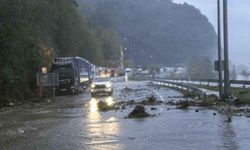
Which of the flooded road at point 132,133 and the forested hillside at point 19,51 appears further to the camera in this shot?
the forested hillside at point 19,51

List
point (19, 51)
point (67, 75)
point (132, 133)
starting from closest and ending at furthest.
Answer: point (132, 133) → point (19, 51) → point (67, 75)

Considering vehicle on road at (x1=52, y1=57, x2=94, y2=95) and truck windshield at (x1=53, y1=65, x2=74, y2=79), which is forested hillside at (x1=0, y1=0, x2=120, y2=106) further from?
vehicle on road at (x1=52, y1=57, x2=94, y2=95)

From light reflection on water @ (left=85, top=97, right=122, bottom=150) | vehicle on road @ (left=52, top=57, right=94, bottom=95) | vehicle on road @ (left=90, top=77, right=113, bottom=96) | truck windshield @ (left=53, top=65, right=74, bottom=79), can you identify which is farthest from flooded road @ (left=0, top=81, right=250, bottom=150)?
truck windshield @ (left=53, top=65, right=74, bottom=79)

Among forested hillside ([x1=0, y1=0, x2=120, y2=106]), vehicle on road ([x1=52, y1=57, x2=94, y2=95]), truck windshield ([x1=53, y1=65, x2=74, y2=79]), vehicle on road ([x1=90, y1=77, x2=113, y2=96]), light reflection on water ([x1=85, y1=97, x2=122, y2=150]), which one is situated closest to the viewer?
light reflection on water ([x1=85, y1=97, x2=122, y2=150])

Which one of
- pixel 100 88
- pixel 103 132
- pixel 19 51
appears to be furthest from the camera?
pixel 100 88

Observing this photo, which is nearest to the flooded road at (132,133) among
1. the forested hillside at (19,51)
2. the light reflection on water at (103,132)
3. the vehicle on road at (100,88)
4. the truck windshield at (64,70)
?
the light reflection on water at (103,132)

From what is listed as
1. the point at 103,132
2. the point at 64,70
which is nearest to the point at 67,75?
the point at 64,70

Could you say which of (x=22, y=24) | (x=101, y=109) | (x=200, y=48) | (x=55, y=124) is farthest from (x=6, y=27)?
(x=200, y=48)

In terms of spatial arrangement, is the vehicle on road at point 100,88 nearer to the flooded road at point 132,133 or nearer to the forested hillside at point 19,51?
the forested hillside at point 19,51

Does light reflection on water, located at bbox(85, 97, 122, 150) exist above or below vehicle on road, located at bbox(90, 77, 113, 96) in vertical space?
below

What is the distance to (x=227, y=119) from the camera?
73.2 ft

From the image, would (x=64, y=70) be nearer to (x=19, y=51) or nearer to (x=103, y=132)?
(x=19, y=51)

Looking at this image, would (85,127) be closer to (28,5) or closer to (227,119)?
(227,119)

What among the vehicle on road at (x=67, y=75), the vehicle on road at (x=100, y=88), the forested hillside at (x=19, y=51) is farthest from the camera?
the vehicle on road at (x=67, y=75)
